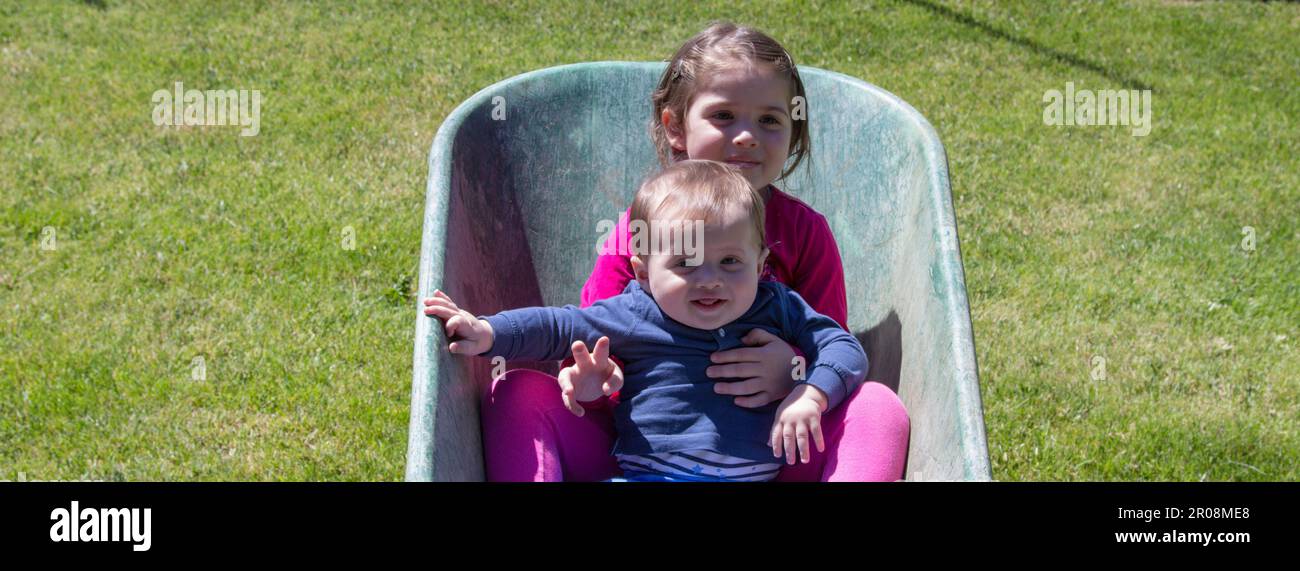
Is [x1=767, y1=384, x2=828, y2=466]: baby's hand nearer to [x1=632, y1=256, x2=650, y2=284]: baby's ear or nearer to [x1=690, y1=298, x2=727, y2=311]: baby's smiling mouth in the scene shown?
[x1=690, y1=298, x2=727, y2=311]: baby's smiling mouth

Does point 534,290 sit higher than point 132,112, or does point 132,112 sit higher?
point 132,112

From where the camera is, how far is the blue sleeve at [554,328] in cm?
236

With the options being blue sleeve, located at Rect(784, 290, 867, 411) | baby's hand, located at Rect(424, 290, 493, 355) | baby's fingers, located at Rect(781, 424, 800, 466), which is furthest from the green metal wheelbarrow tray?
baby's fingers, located at Rect(781, 424, 800, 466)

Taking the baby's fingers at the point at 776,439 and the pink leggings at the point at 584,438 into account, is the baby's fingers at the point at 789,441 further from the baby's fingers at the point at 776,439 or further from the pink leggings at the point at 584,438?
the pink leggings at the point at 584,438

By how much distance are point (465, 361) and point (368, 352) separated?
1723mm

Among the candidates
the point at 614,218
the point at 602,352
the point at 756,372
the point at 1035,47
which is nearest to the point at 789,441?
the point at 756,372

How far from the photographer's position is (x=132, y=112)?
18.6ft

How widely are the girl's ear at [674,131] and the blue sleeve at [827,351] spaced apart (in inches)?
21.5

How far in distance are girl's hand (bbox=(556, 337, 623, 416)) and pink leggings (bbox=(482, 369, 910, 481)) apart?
0.26 ft

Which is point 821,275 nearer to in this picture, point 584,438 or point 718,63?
point 718,63

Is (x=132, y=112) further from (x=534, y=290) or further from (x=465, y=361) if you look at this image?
(x=465, y=361)

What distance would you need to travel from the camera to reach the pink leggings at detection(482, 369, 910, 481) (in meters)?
2.37

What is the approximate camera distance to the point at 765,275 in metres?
2.74
